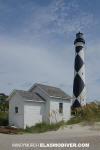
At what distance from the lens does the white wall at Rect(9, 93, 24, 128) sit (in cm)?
1891

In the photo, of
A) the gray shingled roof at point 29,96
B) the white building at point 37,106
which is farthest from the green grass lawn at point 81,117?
the gray shingled roof at point 29,96

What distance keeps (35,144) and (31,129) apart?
8.44m

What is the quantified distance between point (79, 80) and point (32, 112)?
9.63m

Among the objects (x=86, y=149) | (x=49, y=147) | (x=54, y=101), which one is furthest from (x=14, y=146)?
(x=54, y=101)

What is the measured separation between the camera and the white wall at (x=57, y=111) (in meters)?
21.0

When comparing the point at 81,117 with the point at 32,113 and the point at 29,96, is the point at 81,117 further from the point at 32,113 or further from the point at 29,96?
the point at 29,96

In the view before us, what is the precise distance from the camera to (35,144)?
398 inches

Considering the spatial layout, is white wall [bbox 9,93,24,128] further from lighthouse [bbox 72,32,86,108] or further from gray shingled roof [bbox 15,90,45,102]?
lighthouse [bbox 72,32,86,108]

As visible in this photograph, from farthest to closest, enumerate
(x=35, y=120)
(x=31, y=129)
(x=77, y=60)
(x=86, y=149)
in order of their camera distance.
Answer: (x=77, y=60), (x=35, y=120), (x=31, y=129), (x=86, y=149)

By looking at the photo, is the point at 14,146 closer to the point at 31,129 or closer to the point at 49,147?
the point at 49,147

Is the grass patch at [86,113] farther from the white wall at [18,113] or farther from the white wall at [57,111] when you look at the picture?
the white wall at [18,113]

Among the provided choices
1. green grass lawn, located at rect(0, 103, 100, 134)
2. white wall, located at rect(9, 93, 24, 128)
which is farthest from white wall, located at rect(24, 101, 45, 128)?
green grass lawn, located at rect(0, 103, 100, 134)

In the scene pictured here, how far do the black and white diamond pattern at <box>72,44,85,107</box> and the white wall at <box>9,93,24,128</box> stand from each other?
9572 mm

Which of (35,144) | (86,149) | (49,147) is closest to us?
(86,149)
